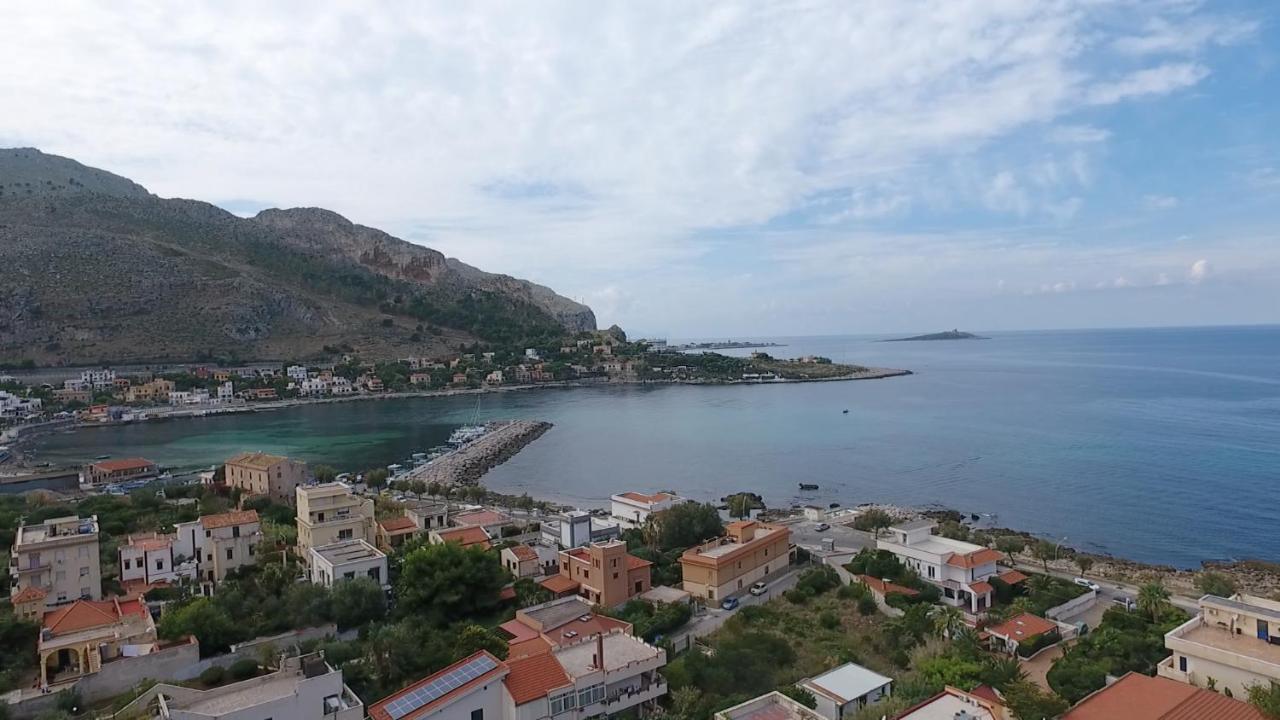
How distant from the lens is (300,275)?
349ft

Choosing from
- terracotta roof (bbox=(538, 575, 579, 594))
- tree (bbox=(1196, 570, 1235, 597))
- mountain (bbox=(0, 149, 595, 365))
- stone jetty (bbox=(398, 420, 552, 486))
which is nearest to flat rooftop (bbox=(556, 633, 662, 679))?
terracotta roof (bbox=(538, 575, 579, 594))

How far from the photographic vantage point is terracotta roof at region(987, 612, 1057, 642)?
50.2 feet

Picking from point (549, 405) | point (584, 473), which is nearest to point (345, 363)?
point (549, 405)

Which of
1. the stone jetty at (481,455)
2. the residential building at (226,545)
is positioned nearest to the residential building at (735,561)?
the residential building at (226,545)

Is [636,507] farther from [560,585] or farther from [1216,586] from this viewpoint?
[1216,586]

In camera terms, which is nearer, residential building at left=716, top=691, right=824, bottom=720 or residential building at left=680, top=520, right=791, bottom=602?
A: residential building at left=716, top=691, right=824, bottom=720

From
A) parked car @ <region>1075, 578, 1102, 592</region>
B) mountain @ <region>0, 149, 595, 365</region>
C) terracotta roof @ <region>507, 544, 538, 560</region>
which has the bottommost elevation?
parked car @ <region>1075, 578, 1102, 592</region>

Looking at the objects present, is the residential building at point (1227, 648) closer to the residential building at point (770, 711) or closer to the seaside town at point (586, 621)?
the seaside town at point (586, 621)

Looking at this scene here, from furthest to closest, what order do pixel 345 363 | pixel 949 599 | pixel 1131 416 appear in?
pixel 345 363, pixel 1131 416, pixel 949 599

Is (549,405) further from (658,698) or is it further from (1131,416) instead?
(658,698)

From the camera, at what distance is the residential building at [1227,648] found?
10.8 meters

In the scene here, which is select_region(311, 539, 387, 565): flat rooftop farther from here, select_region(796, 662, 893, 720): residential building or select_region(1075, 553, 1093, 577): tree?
select_region(1075, 553, 1093, 577): tree

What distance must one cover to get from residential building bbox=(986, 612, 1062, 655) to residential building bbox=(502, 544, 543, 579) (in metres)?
10.9

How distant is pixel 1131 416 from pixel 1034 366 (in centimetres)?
6839
